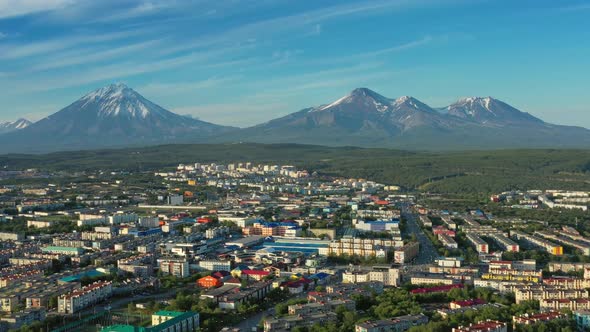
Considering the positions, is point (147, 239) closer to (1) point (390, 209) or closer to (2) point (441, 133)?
(1) point (390, 209)

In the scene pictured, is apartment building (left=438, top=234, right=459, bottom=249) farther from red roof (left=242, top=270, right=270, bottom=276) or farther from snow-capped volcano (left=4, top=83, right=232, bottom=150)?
A: snow-capped volcano (left=4, top=83, right=232, bottom=150)

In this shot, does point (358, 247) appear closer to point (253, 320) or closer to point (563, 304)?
point (253, 320)

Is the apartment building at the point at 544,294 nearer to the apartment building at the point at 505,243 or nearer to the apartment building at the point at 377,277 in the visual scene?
the apartment building at the point at 377,277

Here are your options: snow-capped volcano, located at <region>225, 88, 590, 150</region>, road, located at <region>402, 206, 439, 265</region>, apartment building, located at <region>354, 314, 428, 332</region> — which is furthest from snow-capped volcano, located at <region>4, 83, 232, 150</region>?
apartment building, located at <region>354, 314, 428, 332</region>

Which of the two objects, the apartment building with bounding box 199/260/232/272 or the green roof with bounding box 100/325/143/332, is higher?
the green roof with bounding box 100/325/143/332

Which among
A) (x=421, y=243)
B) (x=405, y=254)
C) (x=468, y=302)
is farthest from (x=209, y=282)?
(x=421, y=243)

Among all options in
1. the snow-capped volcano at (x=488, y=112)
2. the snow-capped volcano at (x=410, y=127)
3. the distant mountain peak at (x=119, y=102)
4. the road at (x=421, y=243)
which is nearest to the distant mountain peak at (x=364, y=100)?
the snow-capped volcano at (x=410, y=127)
